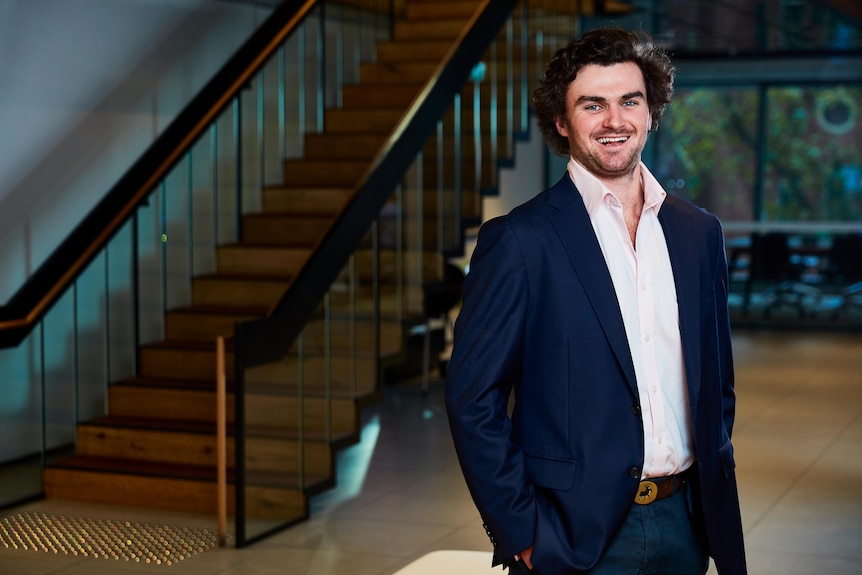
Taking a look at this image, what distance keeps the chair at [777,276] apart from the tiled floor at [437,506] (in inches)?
211

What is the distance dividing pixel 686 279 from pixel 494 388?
465 millimetres

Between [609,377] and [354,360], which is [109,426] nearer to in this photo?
[354,360]

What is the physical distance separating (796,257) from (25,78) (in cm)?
1039

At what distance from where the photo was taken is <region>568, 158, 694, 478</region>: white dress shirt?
2.34m

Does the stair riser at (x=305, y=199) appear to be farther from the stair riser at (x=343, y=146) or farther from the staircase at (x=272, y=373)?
the stair riser at (x=343, y=146)

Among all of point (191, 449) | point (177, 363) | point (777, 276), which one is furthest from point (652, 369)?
point (777, 276)

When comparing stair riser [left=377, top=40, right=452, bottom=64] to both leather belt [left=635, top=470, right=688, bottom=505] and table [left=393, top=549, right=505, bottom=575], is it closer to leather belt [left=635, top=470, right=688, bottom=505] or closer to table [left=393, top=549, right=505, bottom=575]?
table [left=393, top=549, right=505, bottom=575]

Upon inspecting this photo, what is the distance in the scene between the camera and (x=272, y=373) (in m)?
5.71

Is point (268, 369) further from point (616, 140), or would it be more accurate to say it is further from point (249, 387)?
point (616, 140)

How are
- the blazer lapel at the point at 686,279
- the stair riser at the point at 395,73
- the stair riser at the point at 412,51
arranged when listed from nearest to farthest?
the blazer lapel at the point at 686,279
the stair riser at the point at 395,73
the stair riser at the point at 412,51

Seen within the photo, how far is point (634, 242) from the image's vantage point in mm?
2475

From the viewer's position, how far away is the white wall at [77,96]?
730 cm

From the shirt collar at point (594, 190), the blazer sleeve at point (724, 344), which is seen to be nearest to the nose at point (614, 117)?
the shirt collar at point (594, 190)

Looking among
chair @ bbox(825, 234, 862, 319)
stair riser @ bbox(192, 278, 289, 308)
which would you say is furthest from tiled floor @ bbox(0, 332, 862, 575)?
chair @ bbox(825, 234, 862, 319)
